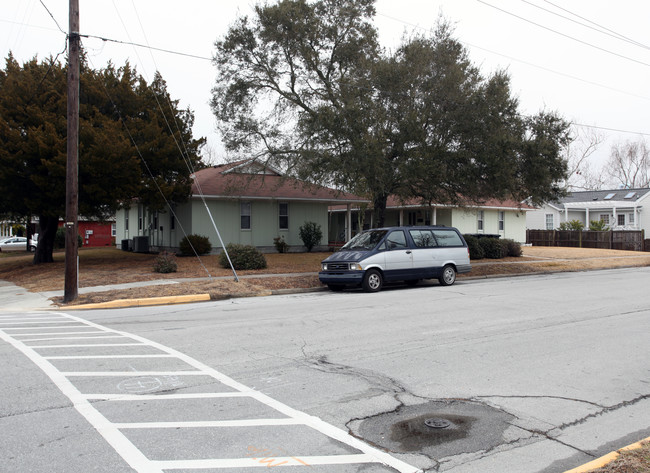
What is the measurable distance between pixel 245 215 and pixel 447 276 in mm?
13962

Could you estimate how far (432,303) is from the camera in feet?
42.0

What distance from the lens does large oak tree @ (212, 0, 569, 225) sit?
18.4 metres

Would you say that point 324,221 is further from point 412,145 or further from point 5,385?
point 5,385

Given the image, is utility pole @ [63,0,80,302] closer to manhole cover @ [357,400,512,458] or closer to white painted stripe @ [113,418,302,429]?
white painted stripe @ [113,418,302,429]

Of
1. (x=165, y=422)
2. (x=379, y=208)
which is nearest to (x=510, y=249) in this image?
(x=379, y=208)

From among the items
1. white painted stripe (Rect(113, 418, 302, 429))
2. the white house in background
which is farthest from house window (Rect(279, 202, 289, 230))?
the white house in background

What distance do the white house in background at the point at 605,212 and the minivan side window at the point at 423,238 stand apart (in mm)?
31921

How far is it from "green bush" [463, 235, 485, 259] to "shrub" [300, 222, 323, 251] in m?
8.28

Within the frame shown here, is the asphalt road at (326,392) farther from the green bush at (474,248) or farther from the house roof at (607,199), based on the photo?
the house roof at (607,199)

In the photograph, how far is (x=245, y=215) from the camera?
2823cm

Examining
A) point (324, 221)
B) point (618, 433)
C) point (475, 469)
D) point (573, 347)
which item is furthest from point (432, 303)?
point (324, 221)

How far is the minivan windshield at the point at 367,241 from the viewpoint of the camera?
16288 millimetres

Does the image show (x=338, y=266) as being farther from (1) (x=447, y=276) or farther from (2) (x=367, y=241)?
(1) (x=447, y=276)

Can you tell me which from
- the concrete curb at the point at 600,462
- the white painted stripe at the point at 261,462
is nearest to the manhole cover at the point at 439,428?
the white painted stripe at the point at 261,462
